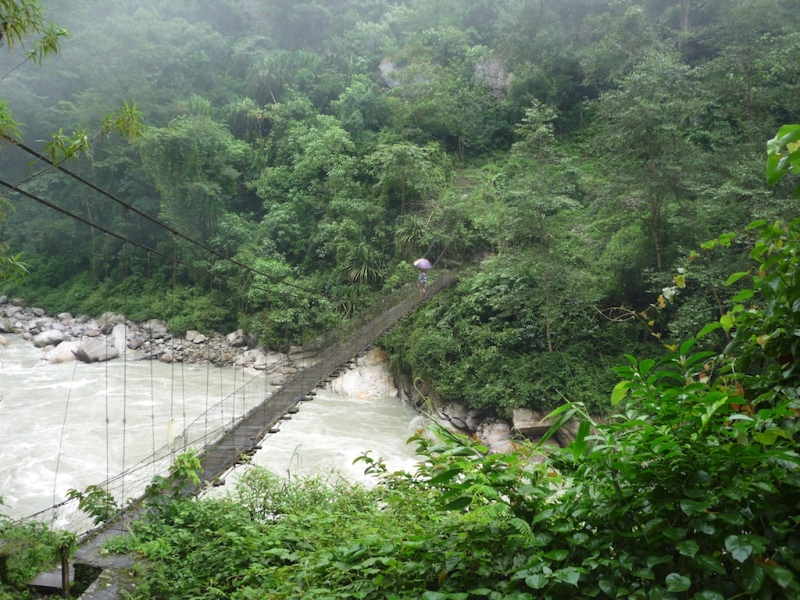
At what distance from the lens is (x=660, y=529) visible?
82 cm

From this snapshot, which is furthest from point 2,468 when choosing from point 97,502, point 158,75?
point 158,75

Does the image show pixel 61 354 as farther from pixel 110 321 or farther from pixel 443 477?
pixel 443 477

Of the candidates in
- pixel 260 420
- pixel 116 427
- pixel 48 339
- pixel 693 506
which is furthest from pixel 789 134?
pixel 48 339

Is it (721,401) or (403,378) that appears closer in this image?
(721,401)

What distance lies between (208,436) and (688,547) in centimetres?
454

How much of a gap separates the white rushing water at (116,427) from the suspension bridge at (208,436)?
48 centimetres

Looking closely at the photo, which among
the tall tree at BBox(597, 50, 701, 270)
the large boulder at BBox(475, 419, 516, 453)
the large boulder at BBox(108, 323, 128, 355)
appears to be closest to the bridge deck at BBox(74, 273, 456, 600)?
the large boulder at BBox(475, 419, 516, 453)

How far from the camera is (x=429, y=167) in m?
11.9

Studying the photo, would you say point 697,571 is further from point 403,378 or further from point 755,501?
point 403,378

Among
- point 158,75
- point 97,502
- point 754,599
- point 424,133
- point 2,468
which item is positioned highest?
point 158,75

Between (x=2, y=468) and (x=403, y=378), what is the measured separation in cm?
534

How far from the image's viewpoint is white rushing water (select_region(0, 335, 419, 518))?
6.36 metres

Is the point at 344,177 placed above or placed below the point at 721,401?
above

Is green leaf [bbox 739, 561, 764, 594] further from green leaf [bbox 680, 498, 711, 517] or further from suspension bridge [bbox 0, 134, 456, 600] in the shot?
suspension bridge [bbox 0, 134, 456, 600]
